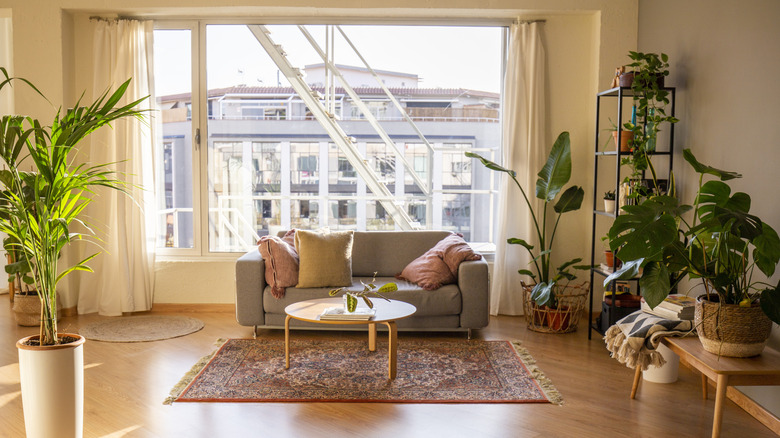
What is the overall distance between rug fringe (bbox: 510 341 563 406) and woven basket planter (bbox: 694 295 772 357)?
0.89 meters

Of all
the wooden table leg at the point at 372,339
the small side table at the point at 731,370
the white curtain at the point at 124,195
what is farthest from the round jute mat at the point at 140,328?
the small side table at the point at 731,370

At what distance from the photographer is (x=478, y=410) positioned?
11.2 feet

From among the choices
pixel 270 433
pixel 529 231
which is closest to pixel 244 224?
pixel 529 231

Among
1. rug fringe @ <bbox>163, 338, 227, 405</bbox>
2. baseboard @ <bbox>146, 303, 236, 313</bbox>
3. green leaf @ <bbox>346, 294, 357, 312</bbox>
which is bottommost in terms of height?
rug fringe @ <bbox>163, 338, 227, 405</bbox>

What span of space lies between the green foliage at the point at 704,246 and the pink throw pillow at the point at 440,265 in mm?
1726

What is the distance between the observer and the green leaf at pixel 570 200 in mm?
5184

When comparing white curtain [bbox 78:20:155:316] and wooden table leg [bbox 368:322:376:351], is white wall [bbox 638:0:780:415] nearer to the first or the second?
wooden table leg [bbox 368:322:376:351]

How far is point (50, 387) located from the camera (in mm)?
2670

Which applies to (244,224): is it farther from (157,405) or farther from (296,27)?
(157,405)

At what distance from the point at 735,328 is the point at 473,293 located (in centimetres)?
201

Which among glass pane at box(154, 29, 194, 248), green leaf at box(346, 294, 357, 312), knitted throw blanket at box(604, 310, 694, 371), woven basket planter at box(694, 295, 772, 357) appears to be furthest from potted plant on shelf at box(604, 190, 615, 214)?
glass pane at box(154, 29, 194, 248)

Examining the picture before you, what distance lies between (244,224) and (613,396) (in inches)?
137

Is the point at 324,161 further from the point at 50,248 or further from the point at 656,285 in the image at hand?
the point at 656,285

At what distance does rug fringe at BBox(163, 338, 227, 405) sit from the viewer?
3533 mm
